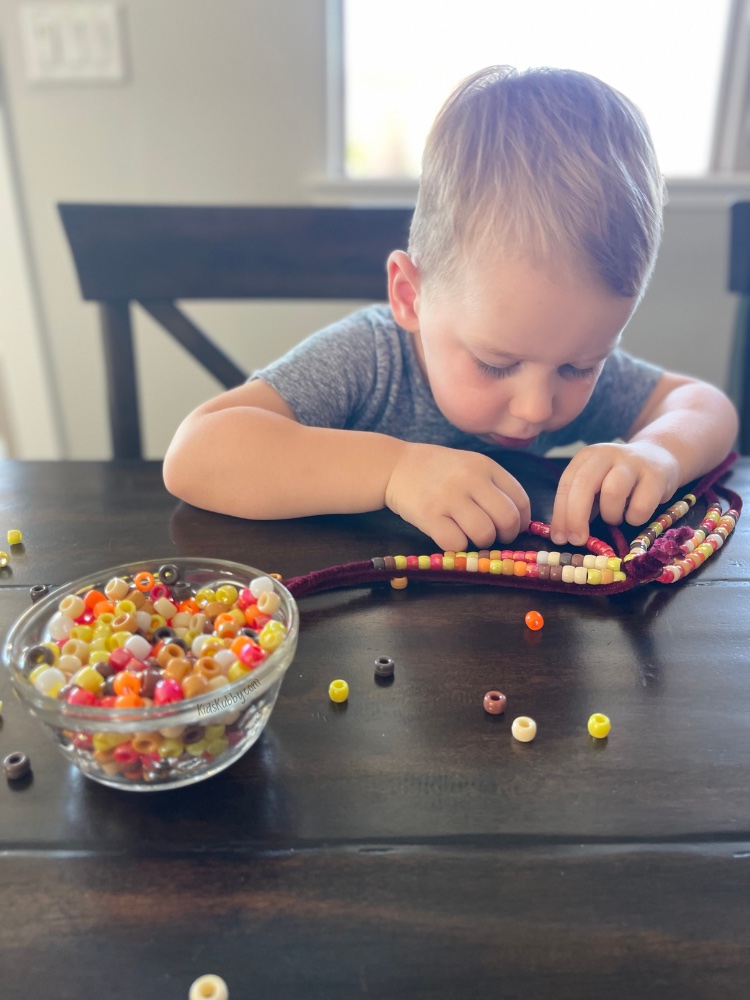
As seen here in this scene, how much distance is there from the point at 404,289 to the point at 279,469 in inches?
9.0

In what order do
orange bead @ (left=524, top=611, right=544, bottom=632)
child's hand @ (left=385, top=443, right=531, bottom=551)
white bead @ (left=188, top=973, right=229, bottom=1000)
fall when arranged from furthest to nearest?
child's hand @ (left=385, top=443, right=531, bottom=551) → orange bead @ (left=524, top=611, right=544, bottom=632) → white bead @ (left=188, top=973, right=229, bottom=1000)

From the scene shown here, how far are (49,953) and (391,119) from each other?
1629 mm

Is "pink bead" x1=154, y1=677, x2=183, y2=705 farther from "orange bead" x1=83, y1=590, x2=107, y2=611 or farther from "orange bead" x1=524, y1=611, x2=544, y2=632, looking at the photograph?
"orange bead" x1=524, y1=611, x2=544, y2=632

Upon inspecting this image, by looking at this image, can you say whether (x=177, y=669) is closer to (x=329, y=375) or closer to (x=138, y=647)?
(x=138, y=647)

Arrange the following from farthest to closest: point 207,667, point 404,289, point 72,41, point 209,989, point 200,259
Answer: point 72,41 < point 200,259 < point 404,289 < point 207,667 < point 209,989

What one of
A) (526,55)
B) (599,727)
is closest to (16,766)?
(599,727)

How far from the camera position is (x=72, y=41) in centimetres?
139

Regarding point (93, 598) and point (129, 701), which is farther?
point (93, 598)

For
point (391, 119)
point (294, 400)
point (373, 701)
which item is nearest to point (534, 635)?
point (373, 701)

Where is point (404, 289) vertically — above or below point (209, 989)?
above

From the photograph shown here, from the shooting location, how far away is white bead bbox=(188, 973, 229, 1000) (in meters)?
0.27

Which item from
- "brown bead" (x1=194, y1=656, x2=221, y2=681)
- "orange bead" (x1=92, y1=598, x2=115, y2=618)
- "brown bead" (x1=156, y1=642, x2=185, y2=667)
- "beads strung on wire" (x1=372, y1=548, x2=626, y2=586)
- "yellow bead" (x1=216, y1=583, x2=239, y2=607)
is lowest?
"beads strung on wire" (x1=372, y1=548, x2=626, y2=586)

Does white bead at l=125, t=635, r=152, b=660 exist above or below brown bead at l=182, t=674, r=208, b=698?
below

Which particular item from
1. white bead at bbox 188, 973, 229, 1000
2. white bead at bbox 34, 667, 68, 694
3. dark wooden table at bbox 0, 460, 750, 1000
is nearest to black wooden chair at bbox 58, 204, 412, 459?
dark wooden table at bbox 0, 460, 750, 1000
